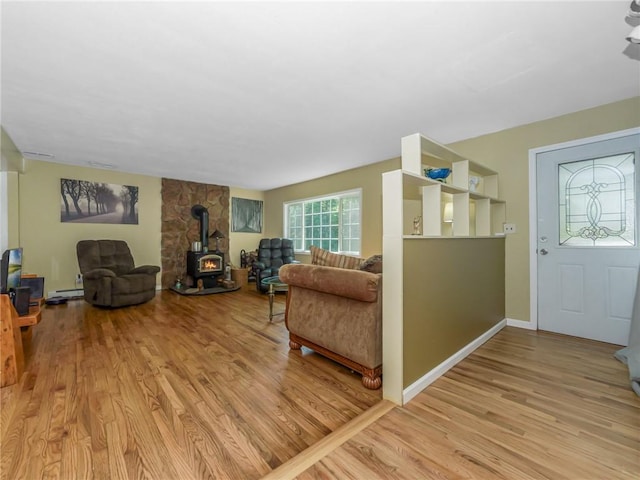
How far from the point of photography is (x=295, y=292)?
2.58 m

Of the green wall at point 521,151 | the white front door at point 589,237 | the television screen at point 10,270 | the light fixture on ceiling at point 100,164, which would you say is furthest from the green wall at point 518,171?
the light fixture on ceiling at point 100,164

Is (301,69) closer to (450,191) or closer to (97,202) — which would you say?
(450,191)

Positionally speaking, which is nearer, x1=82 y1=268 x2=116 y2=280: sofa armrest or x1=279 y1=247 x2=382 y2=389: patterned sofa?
x1=279 y1=247 x2=382 y2=389: patterned sofa

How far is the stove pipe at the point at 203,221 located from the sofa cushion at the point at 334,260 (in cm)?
418

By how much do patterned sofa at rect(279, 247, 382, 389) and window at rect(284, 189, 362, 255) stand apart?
8.97ft

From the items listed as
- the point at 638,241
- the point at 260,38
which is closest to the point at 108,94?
the point at 260,38

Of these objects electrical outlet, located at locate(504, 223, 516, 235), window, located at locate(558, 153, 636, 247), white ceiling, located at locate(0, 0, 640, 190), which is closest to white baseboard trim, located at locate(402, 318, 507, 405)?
electrical outlet, located at locate(504, 223, 516, 235)

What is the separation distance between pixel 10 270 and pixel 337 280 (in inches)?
119

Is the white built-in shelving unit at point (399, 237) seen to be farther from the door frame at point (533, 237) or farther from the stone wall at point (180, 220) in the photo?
the stone wall at point (180, 220)

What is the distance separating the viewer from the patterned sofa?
1.95 m

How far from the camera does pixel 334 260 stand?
2494 millimetres

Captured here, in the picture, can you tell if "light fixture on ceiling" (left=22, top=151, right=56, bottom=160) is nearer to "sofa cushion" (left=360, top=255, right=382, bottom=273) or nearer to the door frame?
"sofa cushion" (left=360, top=255, right=382, bottom=273)

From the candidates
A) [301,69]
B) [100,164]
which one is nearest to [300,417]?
[301,69]

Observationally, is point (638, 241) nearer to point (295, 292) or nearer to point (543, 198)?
point (543, 198)
